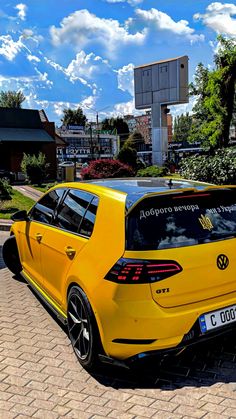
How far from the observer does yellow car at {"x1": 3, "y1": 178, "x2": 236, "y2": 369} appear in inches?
111

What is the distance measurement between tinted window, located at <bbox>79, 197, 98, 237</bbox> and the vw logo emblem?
1087mm

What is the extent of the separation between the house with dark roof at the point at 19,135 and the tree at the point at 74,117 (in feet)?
254

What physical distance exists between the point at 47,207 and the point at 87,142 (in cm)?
9006

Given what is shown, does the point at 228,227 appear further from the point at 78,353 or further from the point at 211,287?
the point at 78,353

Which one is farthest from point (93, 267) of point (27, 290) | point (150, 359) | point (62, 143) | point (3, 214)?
point (62, 143)

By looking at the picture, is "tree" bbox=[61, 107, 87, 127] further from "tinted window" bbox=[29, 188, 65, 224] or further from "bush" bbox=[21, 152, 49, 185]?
"tinted window" bbox=[29, 188, 65, 224]

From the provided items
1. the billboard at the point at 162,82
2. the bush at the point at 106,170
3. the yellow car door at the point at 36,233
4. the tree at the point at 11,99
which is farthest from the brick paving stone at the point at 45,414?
the tree at the point at 11,99

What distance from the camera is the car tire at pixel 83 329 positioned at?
3.07 metres

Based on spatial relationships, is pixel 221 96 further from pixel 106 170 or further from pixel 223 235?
pixel 223 235

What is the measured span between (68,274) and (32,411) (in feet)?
3.70

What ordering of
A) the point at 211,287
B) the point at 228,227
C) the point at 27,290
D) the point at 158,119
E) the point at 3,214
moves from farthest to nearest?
the point at 158,119
the point at 3,214
the point at 27,290
the point at 228,227
the point at 211,287

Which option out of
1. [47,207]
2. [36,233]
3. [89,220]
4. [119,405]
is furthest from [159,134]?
[119,405]

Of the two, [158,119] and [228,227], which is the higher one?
[158,119]

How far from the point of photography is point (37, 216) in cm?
478
